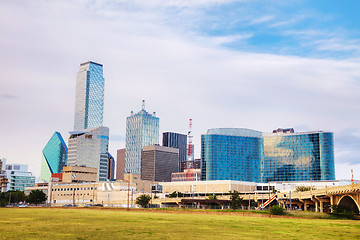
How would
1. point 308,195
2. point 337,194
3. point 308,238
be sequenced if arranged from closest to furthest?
point 308,238
point 337,194
point 308,195

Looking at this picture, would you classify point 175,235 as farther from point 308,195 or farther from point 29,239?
point 308,195

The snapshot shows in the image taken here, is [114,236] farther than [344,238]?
No

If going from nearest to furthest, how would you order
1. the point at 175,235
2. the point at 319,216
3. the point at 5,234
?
1. the point at 5,234
2. the point at 175,235
3. the point at 319,216

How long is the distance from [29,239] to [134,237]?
913cm

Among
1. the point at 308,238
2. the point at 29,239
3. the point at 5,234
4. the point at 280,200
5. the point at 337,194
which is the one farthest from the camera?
the point at 280,200

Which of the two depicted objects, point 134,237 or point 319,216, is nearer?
point 134,237

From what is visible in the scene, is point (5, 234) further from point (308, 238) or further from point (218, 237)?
point (308, 238)

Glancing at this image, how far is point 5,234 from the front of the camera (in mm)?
36594

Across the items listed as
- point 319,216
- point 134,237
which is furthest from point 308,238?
point 319,216

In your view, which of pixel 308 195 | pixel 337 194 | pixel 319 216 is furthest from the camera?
pixel 308 195

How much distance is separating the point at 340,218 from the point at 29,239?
85.1 metres

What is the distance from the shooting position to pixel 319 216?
100125mm

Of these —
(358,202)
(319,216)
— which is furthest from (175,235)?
(358,202)

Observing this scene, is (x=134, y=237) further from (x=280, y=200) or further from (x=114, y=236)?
(x=280, y=200)
